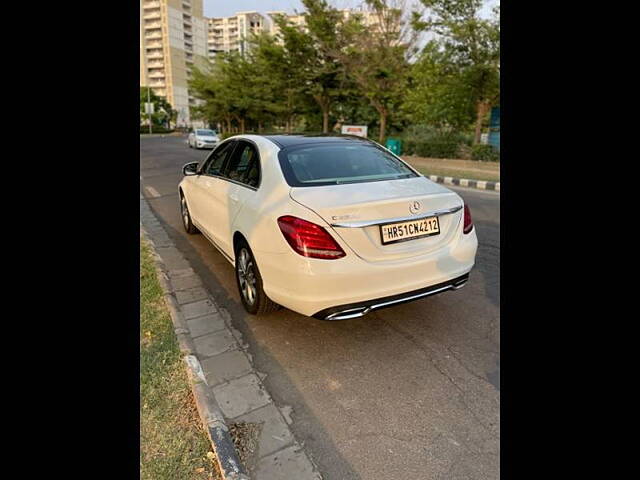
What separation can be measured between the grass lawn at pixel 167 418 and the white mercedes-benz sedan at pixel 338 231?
0.76 meters

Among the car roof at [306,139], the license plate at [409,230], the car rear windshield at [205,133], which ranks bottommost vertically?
the license plate at [409,230]

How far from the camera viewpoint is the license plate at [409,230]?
2609mm

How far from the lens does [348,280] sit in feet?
8.28

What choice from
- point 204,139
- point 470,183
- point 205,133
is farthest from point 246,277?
point 205,133

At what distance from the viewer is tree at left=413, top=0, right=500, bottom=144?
1505cm

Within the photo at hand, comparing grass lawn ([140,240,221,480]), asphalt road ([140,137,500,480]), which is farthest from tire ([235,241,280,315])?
grass lawn ([140,240,221,480])

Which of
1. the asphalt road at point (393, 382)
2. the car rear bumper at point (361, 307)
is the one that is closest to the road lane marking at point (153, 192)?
the asphalt road at point (393, 382)

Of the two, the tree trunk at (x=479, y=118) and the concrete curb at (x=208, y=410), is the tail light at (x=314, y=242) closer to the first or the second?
the concrete curb at (x=208, y=410)

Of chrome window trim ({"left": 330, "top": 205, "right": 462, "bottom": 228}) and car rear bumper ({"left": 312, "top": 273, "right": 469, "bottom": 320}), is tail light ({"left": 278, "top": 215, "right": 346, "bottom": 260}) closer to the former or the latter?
chrome window trim ({"left": 330, "top": 205, "right": 462, "bottom": 228})

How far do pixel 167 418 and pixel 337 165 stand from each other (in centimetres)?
215

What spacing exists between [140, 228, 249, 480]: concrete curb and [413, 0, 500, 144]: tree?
1546 cm
